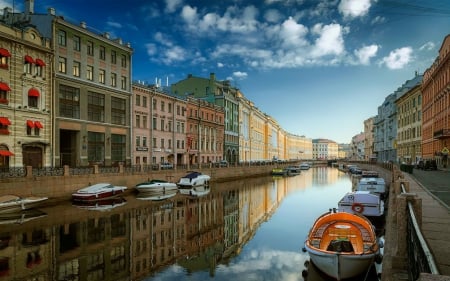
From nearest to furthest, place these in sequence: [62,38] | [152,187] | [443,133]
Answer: [152,187]
[62,38]
[443,133]

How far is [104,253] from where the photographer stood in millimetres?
17469

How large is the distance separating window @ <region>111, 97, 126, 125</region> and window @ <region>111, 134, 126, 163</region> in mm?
2179

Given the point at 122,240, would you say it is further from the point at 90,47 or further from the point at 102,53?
the point at 102,53

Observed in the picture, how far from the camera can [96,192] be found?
3275cm

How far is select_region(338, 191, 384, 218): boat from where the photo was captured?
23.9 metres

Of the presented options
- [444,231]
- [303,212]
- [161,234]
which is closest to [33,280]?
[161,234]

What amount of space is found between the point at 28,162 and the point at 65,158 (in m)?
5.91

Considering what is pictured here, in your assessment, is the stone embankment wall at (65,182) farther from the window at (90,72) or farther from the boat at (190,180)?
the window at (90,72)

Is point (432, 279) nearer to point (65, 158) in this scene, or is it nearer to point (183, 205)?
point (183, 205)

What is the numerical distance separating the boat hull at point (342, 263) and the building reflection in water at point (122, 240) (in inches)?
201

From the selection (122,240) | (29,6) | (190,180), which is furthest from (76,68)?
(122,240)

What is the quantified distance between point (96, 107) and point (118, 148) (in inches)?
267

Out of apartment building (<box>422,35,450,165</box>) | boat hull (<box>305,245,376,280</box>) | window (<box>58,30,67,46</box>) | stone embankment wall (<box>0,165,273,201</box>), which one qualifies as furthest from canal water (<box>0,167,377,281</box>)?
apartment building (<box>422,35,450,165</box>)

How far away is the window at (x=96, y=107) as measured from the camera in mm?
44312
